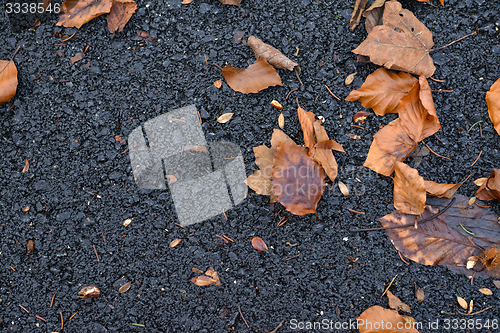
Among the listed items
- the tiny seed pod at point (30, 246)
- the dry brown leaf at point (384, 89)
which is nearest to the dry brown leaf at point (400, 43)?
the dry brown leaf at point (384, 89)

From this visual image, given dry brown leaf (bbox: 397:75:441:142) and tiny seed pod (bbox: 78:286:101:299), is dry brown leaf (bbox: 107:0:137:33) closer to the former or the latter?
tiny seed pod (bbox: 78:286:101:299)

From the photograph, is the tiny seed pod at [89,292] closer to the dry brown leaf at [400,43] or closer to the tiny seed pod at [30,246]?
the tiny seed pod at [30,246]

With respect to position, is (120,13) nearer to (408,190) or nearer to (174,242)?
(174,242)

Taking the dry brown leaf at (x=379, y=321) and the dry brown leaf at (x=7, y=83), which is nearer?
the dry brown leaf at (x=379, y=321)

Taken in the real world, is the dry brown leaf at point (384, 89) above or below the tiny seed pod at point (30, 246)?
above

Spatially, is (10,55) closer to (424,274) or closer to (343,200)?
(343,200)

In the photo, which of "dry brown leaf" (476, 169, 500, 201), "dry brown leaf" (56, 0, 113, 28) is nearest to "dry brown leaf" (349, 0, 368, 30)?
"dry brown leaf" (476, 169, 500, 201)

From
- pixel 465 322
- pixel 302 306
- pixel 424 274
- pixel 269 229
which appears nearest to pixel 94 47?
pixel 269 229

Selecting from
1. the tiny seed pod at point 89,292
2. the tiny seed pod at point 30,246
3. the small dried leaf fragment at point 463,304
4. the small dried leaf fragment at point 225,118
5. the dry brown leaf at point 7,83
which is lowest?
the small dried leaf fragment at point 463,304
